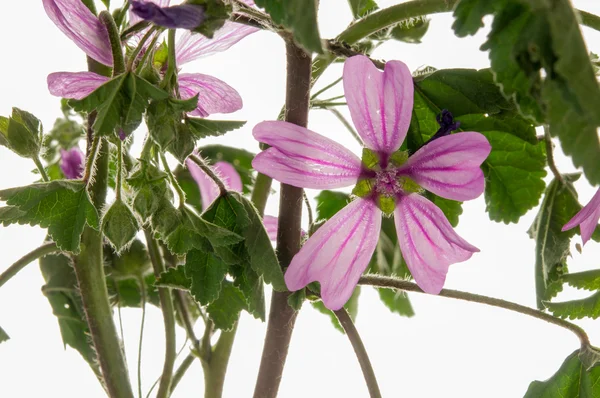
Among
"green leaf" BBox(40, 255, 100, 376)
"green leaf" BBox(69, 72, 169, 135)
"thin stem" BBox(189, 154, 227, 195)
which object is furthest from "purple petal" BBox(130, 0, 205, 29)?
"green leaf" BBox(40, 255, 100, 376)

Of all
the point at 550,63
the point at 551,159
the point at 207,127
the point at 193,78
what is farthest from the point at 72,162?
the point at 550,63

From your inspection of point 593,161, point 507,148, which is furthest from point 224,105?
point 593,161

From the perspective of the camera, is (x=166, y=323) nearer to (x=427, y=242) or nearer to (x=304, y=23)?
(x=427, y=242)

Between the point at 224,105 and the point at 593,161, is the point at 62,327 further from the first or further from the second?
the point at 593,161

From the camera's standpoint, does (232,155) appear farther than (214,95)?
Yes

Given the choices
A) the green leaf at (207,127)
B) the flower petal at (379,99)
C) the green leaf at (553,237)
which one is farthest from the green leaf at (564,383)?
the green leaf at (207,127)

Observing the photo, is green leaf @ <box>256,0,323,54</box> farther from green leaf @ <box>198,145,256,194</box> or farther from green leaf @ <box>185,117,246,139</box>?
green leaf @ <box>198,145,256,194</box>
